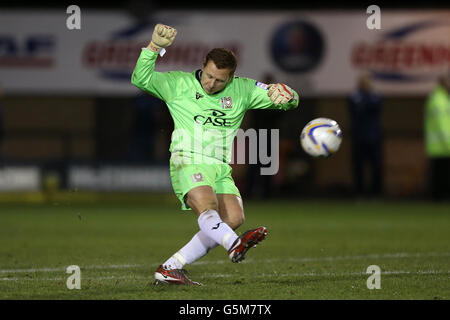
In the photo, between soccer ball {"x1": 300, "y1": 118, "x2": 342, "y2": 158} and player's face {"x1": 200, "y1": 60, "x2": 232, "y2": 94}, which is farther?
soccer ball {"x1": 300, "y1": 118, "x2": 342, "y2": 158}

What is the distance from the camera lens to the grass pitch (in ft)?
23.8

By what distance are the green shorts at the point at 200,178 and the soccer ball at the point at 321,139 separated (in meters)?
0.66

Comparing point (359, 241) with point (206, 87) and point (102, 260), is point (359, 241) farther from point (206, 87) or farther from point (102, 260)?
point (206, 87)

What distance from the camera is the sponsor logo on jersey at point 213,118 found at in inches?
304

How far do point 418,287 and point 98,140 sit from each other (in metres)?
14.1

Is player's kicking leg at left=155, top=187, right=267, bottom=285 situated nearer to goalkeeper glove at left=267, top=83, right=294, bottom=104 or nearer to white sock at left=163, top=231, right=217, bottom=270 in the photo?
white sock at left=163, top=231, right=217, bottom=270

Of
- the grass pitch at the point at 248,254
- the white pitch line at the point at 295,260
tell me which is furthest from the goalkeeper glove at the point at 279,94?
the white pitch line at the point at 295,260

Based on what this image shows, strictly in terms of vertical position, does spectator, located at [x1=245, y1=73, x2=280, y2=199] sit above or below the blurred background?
below

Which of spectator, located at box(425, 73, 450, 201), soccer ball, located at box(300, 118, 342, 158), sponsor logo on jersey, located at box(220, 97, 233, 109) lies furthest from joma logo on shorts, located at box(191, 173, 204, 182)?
spectator, located at box(425, 73, 450, 201)

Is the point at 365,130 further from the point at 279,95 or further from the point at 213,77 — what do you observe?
the point at 213,77

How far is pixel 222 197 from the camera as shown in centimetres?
784

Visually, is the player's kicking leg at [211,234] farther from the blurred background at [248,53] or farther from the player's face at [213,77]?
the blurred background at [248,53]

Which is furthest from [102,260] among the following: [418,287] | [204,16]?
[204,16]

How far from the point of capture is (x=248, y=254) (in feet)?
33.6
